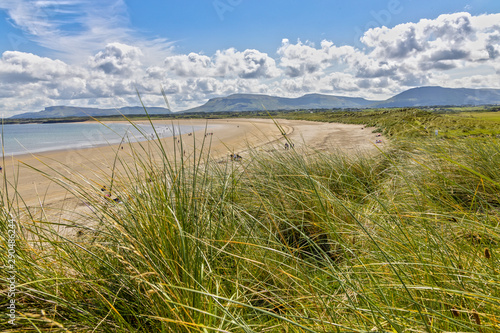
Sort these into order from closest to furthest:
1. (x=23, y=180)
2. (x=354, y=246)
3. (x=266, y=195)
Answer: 1. (x=354, y=246)
2. (x=266, y=195)
3. (x=23, y=180)

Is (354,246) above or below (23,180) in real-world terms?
above

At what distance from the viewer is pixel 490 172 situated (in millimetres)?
3041

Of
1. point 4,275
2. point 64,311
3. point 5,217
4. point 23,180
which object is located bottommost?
point 23,180

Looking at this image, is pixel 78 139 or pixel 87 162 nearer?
pixel 87 162

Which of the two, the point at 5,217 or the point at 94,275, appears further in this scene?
the point at 5,217

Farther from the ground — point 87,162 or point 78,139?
point 78,139

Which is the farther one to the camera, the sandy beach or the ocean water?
the ocean water

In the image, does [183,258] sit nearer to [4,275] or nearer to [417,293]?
[4,275]

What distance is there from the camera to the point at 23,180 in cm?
938

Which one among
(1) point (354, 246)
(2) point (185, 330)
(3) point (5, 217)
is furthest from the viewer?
(1) point (354, 246)

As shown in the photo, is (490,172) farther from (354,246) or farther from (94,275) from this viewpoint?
(94,275)

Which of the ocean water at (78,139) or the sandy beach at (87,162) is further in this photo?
the ocean water at (78,139)

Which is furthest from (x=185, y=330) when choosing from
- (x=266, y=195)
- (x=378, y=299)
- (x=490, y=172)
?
(x=490, y=172)

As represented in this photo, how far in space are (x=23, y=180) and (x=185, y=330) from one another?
10.9m
